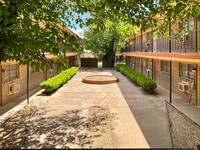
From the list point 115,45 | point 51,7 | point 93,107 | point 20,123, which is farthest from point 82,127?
point 115,45

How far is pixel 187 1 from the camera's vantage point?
5523 millimetres

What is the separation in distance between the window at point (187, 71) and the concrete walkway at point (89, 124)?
6.80 feet

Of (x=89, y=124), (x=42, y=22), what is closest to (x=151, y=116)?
(x=89, y=124)

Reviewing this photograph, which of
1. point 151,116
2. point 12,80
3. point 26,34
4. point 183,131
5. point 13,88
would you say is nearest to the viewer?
point 26,34

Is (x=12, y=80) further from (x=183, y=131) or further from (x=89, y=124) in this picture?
(x=183, y=131)

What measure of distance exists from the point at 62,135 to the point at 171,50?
376 inches

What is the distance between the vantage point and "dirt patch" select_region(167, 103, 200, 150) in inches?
258

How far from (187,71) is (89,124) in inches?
296

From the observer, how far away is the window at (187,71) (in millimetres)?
12664

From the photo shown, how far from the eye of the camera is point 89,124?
8.58 metres

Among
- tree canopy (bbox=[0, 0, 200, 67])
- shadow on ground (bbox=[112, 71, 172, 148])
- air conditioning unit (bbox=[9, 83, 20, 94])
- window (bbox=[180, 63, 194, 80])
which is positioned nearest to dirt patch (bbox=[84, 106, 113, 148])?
shadow on ground (bbox=[112, 71, 172, 148])

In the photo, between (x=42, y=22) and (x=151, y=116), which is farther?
(x=151, y=116)

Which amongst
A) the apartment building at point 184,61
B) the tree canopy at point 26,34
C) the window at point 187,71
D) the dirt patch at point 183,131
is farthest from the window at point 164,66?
the tree canopy at point 26,34

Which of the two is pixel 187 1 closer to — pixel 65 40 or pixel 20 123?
pixel 65 40
